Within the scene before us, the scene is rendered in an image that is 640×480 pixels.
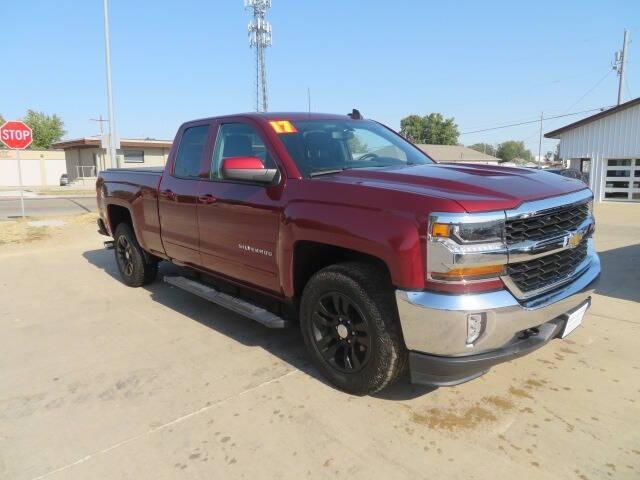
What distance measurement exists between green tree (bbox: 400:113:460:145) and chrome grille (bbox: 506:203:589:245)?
257 ft

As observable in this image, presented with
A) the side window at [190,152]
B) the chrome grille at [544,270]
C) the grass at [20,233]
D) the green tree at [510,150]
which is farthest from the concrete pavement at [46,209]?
the green tree at [510,150]

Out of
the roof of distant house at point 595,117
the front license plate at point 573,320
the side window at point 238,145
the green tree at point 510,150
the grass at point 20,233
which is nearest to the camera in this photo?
the front license plate at point 573,320

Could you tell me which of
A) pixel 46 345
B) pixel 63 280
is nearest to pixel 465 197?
pixel 46 345

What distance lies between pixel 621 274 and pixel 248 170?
5.29 metres

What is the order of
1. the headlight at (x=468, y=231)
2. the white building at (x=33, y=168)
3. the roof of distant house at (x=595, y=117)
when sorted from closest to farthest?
the headlight at (x=468, y=231) → the roof of distant house at (x=595, y=117) → the white building at (x=33, y=168)

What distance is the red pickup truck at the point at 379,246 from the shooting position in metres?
2.69

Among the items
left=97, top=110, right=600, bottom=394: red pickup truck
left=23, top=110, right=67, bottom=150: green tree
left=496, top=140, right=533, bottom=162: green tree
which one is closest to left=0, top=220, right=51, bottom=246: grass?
left=97, top=110, right=600, bottom=394: red pickup truck

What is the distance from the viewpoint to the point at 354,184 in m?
3.15

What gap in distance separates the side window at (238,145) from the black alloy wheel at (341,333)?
116 centimetres

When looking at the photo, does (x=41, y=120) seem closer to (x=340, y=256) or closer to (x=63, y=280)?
(x=63, y=280)

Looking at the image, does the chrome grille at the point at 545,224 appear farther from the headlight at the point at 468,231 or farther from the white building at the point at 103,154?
the white building at the point at 103,154

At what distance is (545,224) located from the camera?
9.62ft

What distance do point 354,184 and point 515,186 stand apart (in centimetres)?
98

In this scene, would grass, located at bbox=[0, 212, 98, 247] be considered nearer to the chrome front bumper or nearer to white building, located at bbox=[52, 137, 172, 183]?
the chrome front bumper
